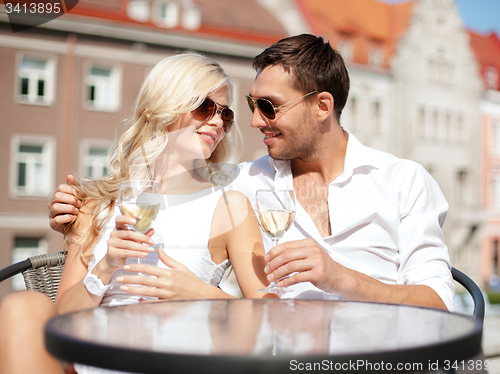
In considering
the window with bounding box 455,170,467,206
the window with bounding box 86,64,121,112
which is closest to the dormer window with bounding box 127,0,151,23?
the window with bounding box 86,64,121,112

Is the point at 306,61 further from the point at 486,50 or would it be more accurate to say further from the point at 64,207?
the point at 486,50

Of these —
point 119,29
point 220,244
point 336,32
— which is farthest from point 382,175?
point 336,32

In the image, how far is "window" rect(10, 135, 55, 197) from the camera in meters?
16.6

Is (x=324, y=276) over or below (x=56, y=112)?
below

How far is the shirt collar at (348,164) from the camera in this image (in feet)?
8.55

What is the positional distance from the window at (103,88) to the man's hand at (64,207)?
15595 mm

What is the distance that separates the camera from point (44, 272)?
2508mm

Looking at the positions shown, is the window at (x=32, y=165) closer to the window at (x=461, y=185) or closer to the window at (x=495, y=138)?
the window at (x=461, y=185)

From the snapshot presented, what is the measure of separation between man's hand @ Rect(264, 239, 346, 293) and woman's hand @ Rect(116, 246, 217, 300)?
30cm

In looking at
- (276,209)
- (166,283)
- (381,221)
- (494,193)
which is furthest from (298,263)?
(494,193)

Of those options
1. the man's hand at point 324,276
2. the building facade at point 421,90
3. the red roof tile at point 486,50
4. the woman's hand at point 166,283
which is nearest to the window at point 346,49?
the building facade at point 421,90

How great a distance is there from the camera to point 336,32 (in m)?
23.7

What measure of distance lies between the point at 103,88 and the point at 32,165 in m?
3.30

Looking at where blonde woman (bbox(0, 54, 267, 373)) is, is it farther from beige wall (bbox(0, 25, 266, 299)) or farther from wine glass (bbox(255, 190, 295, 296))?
beige wall (bbox(0, 25, 266, 299))
